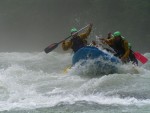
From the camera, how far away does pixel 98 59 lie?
10.6 metres

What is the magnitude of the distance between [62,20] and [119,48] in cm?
2113

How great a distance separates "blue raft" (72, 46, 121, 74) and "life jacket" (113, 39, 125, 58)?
0.74 metres

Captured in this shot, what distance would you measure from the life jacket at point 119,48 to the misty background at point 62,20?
1532cm

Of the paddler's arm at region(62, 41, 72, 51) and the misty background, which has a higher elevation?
the misty background

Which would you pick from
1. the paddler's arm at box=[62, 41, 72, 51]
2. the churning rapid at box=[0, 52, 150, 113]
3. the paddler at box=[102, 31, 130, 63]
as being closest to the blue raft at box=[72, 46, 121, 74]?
the churning rapid at box=[0, 52, 150, 113]

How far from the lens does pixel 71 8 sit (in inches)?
1273

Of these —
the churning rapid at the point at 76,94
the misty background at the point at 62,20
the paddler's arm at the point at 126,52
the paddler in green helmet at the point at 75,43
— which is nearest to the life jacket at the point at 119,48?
the paddler's arm at the point at 126,52

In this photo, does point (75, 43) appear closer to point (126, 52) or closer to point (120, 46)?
point (120, 46)

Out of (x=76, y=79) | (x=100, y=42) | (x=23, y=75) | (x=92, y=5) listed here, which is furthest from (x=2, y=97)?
(x=92, y=5)

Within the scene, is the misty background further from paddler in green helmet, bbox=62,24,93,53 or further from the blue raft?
the blue raft

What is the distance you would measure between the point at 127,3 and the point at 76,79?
1941 cm

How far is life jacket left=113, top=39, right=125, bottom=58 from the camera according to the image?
11367mm

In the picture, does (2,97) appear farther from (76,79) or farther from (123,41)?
(123,41)

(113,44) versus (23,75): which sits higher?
(113,44)
